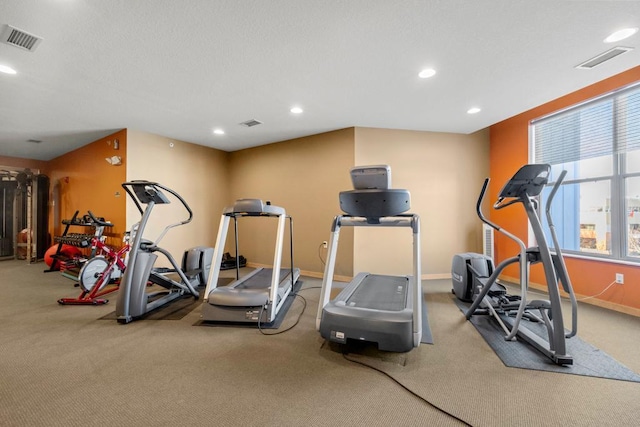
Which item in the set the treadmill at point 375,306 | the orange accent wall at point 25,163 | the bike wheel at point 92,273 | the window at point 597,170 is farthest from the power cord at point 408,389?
the orange accent wall at point 25,163

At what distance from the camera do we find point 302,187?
5.22m

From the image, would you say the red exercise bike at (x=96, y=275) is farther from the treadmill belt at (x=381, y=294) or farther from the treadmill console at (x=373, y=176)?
the treadmill console at (x=373, y=176)

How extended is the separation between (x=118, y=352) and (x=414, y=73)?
12.6 feet

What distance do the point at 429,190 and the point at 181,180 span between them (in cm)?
485

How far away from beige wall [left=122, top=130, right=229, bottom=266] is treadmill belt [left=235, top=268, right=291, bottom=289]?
2303 millimetres

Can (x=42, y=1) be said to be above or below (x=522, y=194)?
above

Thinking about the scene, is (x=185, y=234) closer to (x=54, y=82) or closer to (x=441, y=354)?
(x=54, y=82)

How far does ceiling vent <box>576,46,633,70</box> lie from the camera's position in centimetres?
247

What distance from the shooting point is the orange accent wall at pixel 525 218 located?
310 cm

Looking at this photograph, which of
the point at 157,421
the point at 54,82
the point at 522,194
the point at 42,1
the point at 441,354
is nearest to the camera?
the point at 157,421

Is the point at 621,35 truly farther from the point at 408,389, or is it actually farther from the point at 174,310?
the point at 174,310

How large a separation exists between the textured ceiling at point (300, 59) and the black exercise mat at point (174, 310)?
8.76 ft

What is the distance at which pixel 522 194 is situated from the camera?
2.34m

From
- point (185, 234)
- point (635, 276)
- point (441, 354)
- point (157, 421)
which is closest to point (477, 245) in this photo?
point (635, 276)
